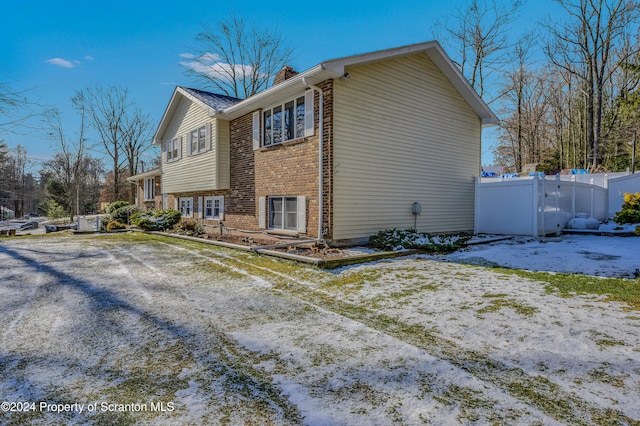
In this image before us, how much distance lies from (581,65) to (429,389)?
28283 mm

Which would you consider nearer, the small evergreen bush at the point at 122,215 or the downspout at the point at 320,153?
the downspout at the point at 320,153

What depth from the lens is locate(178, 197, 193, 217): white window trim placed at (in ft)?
53.3

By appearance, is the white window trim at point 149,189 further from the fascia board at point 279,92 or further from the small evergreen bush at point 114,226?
the fascia board at point 279,92

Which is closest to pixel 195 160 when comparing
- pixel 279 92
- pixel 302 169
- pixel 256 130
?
pixel 256 130

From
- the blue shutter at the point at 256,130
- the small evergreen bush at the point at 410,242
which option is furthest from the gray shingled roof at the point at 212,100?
the small evergreen bush at the point at 410,242

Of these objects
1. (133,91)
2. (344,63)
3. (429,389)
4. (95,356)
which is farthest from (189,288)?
(133,91)

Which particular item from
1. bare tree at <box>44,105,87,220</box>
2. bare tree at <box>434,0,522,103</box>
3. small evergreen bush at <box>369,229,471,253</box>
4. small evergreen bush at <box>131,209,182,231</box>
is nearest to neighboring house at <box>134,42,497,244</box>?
small evergreen bush at <box>369,229,471,253</box>

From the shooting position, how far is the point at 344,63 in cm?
841

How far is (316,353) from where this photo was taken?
2.98 metres

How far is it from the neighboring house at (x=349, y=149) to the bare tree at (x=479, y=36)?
1198 centimetres

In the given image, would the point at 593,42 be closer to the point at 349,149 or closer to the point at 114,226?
the point at 349,149

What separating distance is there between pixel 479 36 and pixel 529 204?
15950 millimetres

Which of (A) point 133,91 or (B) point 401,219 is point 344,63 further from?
(A) point 133,91

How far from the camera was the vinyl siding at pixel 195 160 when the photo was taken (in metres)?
13.2
